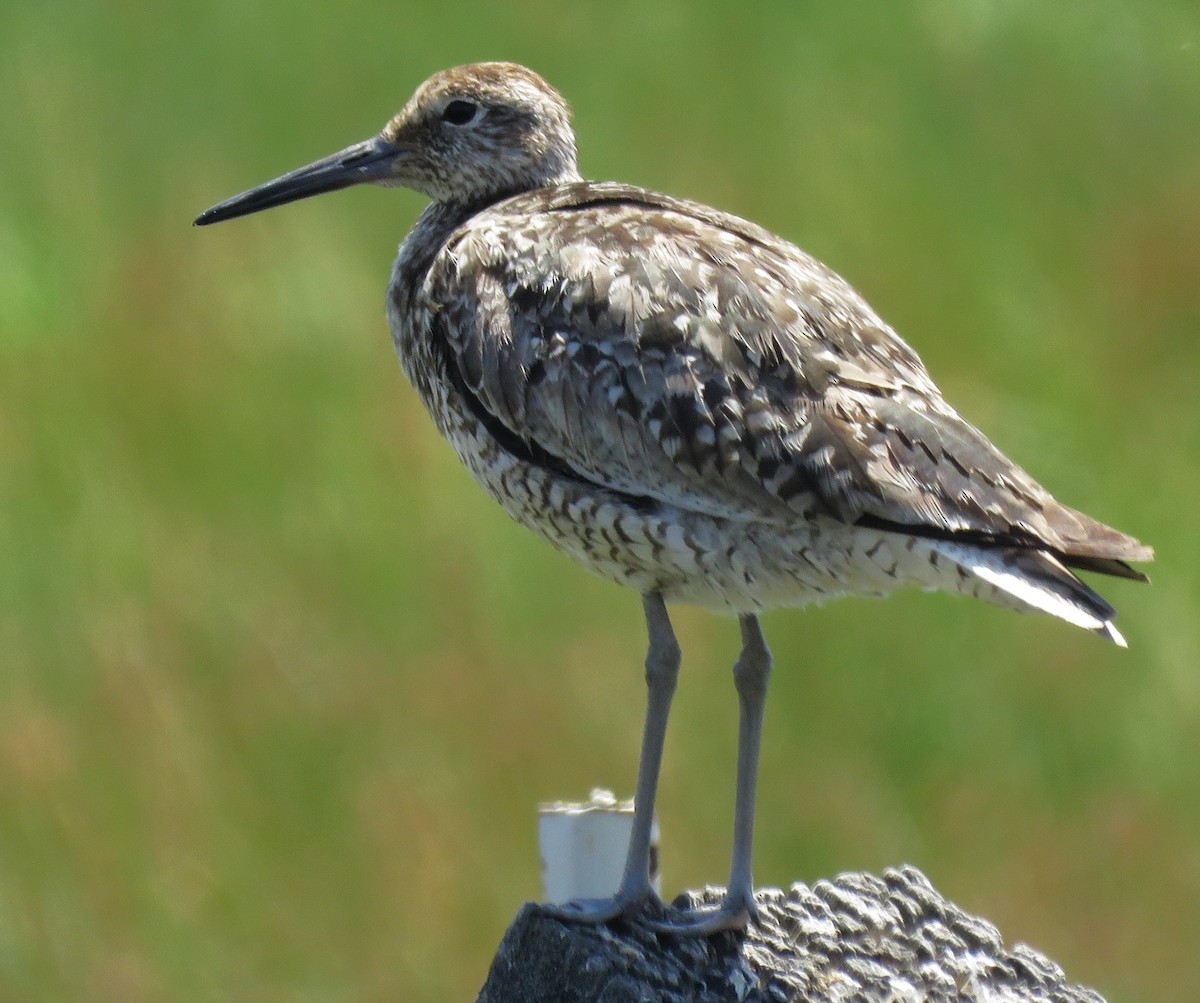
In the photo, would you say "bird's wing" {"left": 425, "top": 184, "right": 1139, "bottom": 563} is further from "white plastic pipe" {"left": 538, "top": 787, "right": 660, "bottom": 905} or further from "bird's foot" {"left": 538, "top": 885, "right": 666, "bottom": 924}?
"bird's foot" {"left": 538, "top": 885, "right": 666, "bottom": 924}

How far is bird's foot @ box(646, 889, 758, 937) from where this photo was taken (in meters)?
5.15

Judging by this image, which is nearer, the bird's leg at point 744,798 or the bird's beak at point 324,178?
the bird's leg at point 744,798

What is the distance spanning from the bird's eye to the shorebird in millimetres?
742

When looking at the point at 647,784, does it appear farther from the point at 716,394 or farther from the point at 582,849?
the point at 716,394

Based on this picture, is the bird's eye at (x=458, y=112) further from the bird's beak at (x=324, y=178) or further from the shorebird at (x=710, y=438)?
the shorebird at (x=710, y=438)

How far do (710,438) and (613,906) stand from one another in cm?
137

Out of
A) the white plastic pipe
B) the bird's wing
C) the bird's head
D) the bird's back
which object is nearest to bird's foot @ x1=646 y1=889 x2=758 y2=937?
the white plastic pipe

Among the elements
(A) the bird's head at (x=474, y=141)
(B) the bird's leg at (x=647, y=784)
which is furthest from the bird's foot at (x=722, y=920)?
(A) the bird's head at (x=474, y=141)

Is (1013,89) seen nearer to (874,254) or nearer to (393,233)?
(874,254)

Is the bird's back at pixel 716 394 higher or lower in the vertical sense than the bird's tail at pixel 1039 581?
higher

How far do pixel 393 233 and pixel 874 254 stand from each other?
2.88 metres

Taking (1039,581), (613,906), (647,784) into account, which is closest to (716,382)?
(1039,581)

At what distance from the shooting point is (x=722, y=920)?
515 cm

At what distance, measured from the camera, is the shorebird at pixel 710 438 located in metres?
4.93
